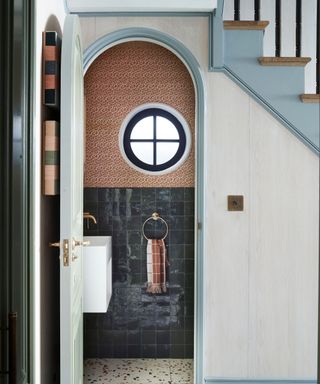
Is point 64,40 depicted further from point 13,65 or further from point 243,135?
point 243,135

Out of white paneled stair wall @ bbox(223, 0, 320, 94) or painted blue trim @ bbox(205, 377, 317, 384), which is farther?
white paneled stair wall @ bbox(223, 0, 320, 94)

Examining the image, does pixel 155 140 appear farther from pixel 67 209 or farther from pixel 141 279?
pixel 67 209

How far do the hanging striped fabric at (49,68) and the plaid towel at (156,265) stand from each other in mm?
1577

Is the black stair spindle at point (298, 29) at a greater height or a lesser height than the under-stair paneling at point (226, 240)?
greater

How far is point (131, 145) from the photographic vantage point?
11.9ft

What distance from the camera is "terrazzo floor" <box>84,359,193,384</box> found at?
10.8 ft

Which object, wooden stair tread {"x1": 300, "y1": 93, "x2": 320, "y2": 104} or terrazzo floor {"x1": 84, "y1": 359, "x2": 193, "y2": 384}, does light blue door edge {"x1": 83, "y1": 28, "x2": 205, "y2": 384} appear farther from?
wooden stair tread {"x1": 300, "y1": 93, "x2": 320, "y2": 104}

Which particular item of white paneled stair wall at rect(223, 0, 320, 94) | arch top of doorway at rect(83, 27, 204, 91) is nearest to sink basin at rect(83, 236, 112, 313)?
arch top of doorway at rect(83, 27, 204, 91)

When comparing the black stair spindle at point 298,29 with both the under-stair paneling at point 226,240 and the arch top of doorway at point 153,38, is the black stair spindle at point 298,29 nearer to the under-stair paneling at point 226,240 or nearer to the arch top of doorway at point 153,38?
the under-stair paneling at point 226,240

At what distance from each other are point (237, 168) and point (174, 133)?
0.73m

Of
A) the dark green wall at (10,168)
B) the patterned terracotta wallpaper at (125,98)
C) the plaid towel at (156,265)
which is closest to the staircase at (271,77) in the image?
the patterned terracotta wallpaper at (125,98)

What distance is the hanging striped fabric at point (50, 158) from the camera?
7.55 ft

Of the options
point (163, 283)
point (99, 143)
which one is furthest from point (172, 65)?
point (163, 283)

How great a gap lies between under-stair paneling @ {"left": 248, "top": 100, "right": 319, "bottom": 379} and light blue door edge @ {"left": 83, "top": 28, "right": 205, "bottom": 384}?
1.08 feet
